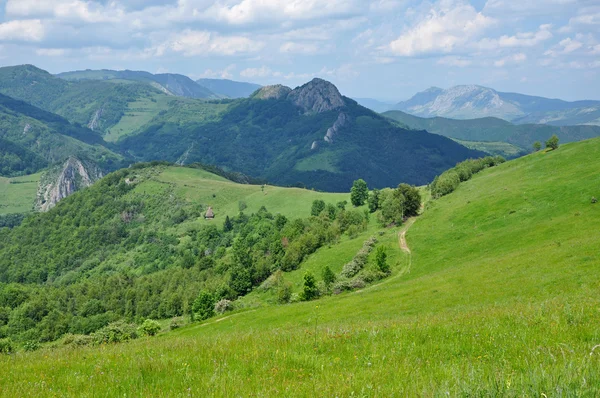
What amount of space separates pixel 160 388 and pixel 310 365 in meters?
3.29

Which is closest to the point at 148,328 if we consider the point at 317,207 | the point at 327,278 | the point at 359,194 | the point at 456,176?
the point at 327,278

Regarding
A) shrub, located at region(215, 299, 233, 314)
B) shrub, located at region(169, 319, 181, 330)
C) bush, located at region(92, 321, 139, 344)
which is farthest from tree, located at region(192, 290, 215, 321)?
bush, located at region(92, 321, 139, 344)

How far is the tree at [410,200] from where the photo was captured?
348 ft

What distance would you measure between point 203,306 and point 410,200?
60.1 meters

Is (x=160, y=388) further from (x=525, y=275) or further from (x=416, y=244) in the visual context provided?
(x=416, y=244)

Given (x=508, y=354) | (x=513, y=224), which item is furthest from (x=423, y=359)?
(x=513, y=224)

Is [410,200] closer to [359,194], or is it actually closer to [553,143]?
[553,143]

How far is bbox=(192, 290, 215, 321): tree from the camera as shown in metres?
97.7

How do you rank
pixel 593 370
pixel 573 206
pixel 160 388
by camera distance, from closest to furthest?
pixel 593 370 → pixel 160 388 → pixel 573 206

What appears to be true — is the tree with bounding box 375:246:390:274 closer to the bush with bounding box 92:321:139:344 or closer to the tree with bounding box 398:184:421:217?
the tree with bounding box 398:184:421:217

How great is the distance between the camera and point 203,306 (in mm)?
101688

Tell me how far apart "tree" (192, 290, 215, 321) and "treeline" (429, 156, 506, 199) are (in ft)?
233

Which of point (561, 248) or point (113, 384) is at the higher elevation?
point (113, 384)

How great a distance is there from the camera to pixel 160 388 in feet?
27.4
